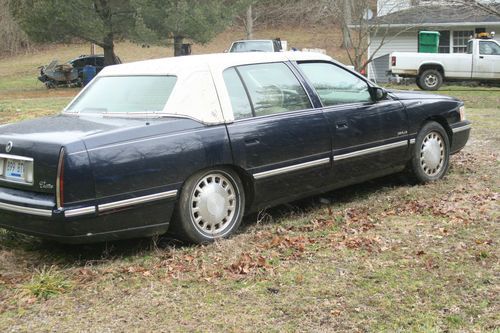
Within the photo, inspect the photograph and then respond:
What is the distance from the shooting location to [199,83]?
478cm

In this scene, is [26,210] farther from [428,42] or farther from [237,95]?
[428,42]

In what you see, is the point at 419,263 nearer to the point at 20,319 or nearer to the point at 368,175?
the point at 368,175

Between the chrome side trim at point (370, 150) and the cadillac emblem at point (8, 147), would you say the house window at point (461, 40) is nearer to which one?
the chrome side trim at point (370, 150)

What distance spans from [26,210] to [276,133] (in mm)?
1977

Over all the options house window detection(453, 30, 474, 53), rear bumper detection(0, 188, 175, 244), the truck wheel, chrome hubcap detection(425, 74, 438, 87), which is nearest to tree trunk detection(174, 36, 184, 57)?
the truck wheel

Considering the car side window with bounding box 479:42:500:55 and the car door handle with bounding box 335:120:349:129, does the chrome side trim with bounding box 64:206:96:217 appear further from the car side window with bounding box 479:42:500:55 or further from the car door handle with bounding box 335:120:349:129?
the car side window with bounding box 479:42:500:55

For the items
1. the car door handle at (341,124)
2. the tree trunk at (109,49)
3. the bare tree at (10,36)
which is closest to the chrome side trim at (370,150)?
the car door handle at (341,124)

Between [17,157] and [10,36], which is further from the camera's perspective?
[10,36]

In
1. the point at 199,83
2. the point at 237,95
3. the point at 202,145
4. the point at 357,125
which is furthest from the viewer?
the point at 357,125

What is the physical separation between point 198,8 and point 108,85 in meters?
20.8

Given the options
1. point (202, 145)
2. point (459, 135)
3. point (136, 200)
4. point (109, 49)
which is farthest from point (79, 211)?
point (109, 49)

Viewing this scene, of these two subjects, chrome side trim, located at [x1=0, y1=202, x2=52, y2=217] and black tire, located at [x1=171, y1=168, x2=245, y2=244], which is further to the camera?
black tire, located at [x1=171, y1=168, x2=245, y2=244]

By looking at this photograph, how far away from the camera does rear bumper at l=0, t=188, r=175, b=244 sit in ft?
12.9

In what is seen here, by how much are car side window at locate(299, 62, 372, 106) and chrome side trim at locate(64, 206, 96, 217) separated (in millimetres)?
2382
